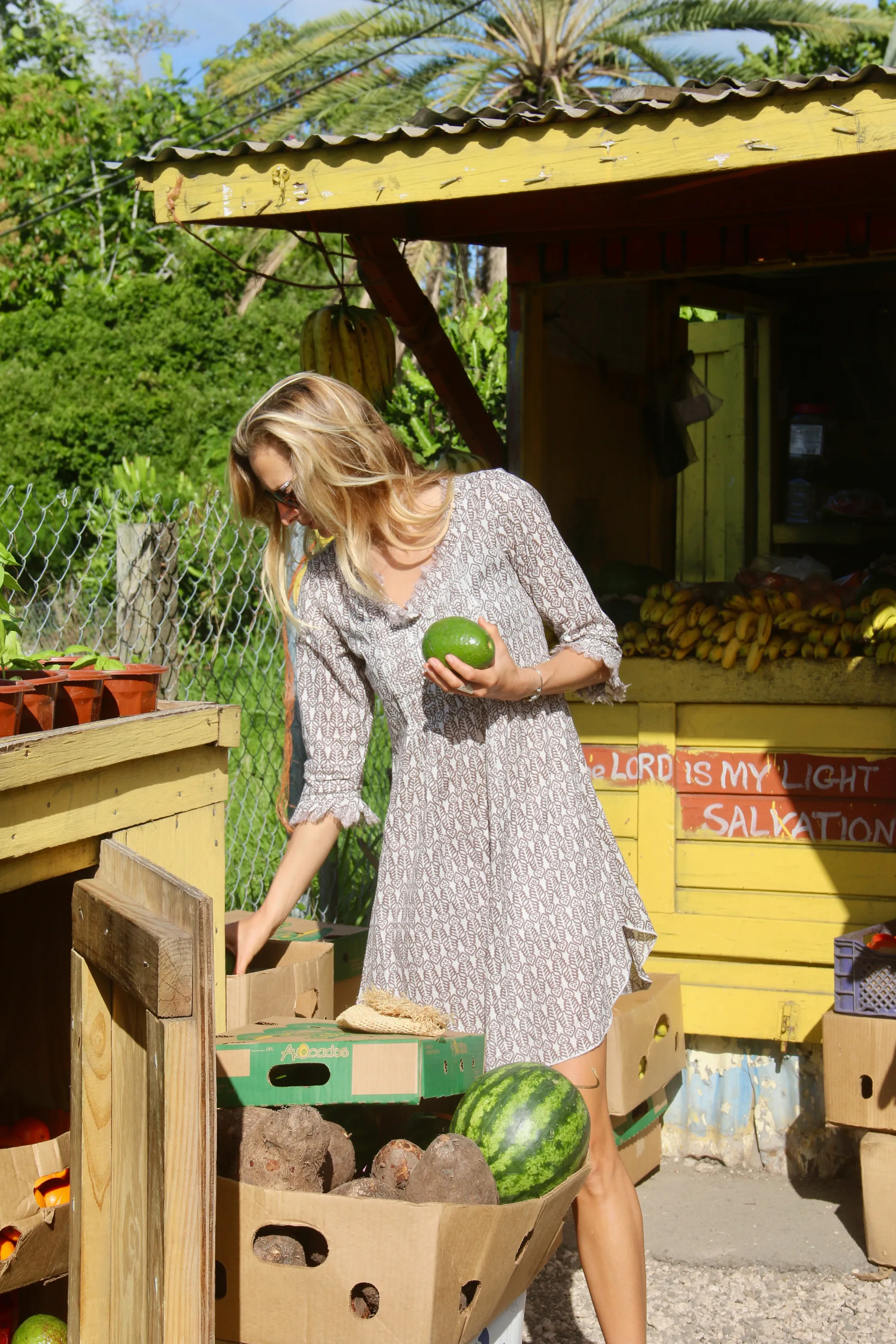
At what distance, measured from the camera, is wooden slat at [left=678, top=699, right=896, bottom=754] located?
4379mm

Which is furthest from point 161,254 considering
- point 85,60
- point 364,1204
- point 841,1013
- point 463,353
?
point 364,1204

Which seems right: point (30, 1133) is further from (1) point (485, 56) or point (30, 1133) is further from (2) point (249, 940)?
(1) point (485, 56)

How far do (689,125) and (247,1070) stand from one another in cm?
256

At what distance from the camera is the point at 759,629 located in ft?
15.0

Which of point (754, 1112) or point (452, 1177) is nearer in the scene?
point (452, 1177)

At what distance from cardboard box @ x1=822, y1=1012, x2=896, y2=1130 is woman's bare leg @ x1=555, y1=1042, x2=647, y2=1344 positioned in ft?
4.95

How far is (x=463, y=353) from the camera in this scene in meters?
12.2

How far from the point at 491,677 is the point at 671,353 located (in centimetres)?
395

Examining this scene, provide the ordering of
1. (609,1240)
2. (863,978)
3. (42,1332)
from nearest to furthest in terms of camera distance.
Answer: (42,1332), (609,1240), (863,978)

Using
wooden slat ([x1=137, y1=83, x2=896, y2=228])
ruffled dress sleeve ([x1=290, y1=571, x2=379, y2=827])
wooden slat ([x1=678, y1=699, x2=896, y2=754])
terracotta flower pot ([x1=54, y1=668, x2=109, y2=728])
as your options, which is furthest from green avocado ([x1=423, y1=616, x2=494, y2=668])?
wooden slat ([x1=678, y1=699, x2=896, y2=754])

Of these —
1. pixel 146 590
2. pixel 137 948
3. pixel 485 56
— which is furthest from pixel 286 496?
pixel 485 56

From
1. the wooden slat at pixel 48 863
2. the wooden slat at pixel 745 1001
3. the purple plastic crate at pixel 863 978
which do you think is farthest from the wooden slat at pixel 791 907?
the wooden slat at pixel 48 863

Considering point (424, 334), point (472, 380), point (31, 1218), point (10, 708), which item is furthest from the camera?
point (472, 380)

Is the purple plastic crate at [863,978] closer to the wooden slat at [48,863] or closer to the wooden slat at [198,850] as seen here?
the wooden slat at [198,850]
